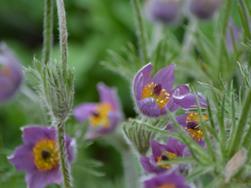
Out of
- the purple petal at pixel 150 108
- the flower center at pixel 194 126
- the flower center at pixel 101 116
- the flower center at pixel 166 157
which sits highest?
the flower center at pixel 101 116

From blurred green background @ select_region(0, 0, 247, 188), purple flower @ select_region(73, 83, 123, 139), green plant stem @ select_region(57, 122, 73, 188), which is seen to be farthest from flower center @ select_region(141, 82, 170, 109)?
blurred green background @ select_region(0, 0, 247, 188)

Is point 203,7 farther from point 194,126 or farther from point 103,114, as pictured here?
point 194,126

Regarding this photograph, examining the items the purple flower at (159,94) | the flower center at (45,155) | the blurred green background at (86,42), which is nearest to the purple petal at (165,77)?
the purple flower at (159,94)

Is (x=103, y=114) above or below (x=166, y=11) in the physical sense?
below

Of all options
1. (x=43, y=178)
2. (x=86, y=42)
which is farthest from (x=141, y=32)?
(x=86, y=42)

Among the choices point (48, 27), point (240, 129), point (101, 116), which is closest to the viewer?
point (240, 129)

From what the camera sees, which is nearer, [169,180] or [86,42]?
[169,180]

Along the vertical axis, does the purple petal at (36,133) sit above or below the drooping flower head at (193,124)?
above

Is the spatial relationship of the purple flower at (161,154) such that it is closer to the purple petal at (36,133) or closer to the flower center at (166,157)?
the flower center at (166,157)
